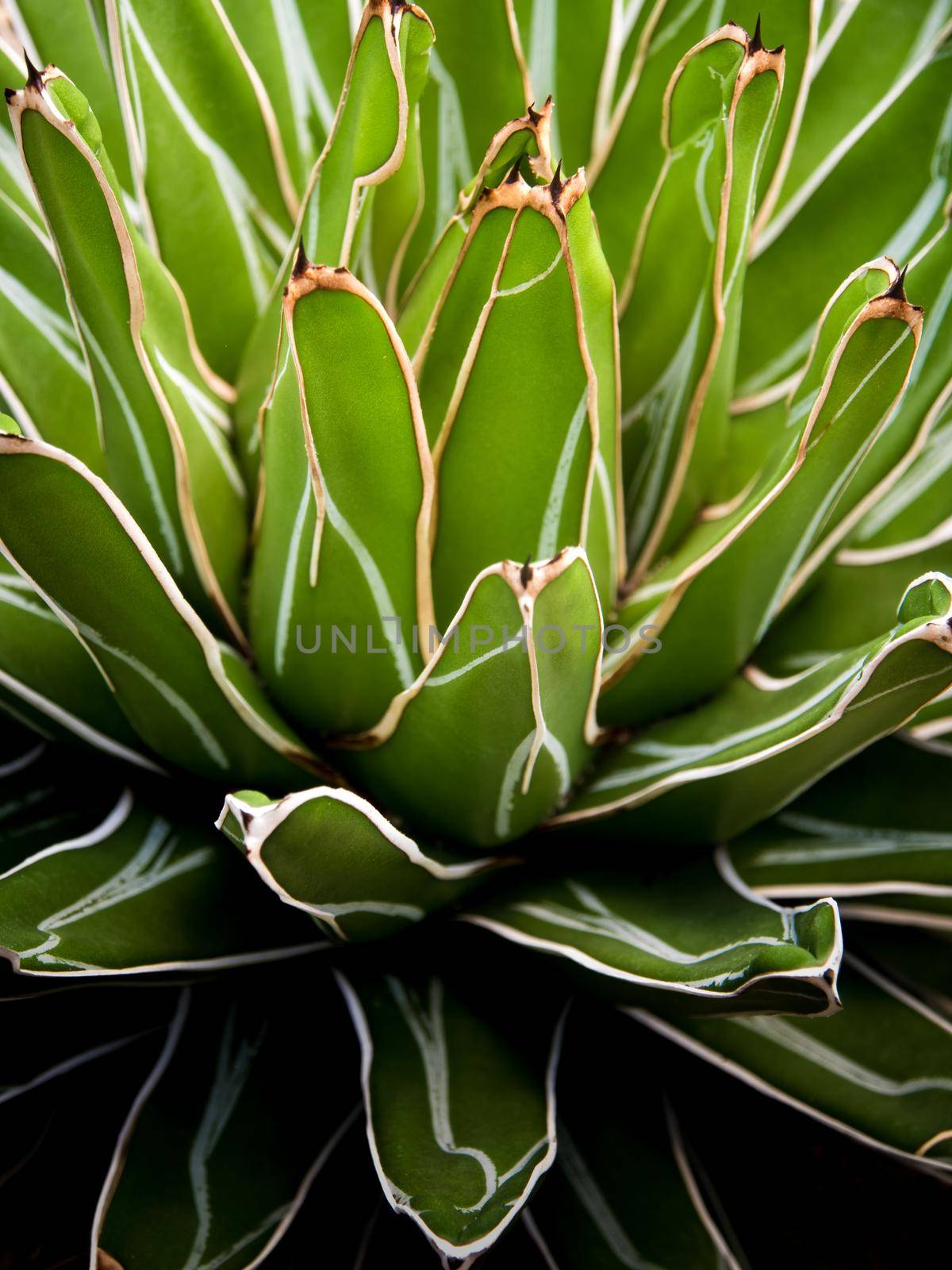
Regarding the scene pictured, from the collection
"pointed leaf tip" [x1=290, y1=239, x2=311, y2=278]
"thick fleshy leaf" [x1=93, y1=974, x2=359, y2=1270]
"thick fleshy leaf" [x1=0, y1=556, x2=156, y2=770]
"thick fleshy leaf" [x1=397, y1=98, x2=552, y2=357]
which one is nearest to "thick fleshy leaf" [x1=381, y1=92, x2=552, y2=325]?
"thick fleshy leaf" [x1=397, y1=98, x2=552, y2=357]

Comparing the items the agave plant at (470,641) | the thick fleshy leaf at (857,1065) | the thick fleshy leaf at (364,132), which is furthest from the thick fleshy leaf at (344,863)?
the thick fleshy leaf at (364,132)

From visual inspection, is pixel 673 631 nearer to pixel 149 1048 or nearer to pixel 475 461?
pixel 475 461

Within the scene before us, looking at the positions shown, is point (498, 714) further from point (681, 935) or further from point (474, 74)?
point (474, 74)

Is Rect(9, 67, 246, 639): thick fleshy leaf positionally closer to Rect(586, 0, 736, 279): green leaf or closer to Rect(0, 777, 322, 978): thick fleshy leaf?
Rect(0, 777, 322, 978): thick fleshy leaf

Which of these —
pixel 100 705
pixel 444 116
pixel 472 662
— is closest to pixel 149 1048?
pixel 100 705

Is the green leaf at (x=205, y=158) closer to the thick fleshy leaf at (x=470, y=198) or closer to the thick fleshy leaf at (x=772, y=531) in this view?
the thick fleshy leaf at (x=470, y=198)
